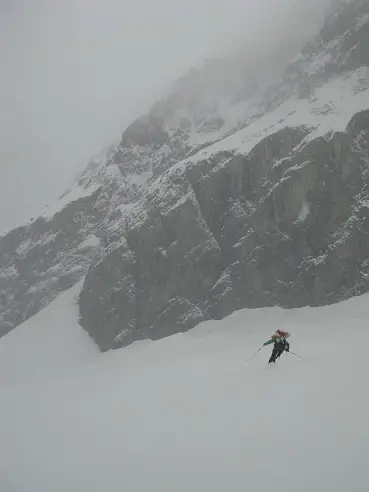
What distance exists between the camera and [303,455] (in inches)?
379

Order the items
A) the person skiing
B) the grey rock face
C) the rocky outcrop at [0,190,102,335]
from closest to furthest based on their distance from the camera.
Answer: the person skiing
the grey rock face
the rocky outcrop at [0,190,102,335]

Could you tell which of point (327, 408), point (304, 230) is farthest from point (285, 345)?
point (304, 230)

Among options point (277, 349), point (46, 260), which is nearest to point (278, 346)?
point (277, 349)

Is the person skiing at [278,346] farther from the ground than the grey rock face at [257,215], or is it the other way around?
the person skiing at [278,346]

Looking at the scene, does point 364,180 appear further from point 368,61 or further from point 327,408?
point 327,408

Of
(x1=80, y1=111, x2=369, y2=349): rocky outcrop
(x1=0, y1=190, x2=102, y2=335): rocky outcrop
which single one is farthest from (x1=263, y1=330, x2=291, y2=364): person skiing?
(x1=0, y1=190, x2=102, y2=335): rocky outcrop

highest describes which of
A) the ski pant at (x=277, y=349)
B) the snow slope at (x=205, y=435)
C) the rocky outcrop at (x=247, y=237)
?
the snow slope at (x=205, y=435)

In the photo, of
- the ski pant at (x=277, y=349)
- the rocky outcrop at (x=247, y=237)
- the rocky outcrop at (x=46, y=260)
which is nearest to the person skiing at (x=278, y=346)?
the ski pant at (x=277, y=349)

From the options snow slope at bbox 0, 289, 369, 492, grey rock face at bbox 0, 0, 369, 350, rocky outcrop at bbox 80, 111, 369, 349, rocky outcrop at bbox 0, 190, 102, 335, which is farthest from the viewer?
rocky outcrop at bbox 0, 190, 102, 335

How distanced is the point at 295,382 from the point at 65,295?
11001 cm

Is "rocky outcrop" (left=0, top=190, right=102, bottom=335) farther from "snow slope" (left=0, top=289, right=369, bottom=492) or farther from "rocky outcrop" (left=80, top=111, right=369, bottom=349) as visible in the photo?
"snow slope" (left=0, top=289, right=369, bottom=492)

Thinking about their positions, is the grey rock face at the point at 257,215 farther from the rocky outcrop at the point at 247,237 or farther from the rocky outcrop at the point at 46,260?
the rocky outcrop at the point at 46,260

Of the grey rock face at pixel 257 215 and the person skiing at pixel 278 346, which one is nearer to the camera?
the person skiing at pixel 278 346

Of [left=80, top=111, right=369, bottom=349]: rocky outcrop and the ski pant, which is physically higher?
the ski pant
